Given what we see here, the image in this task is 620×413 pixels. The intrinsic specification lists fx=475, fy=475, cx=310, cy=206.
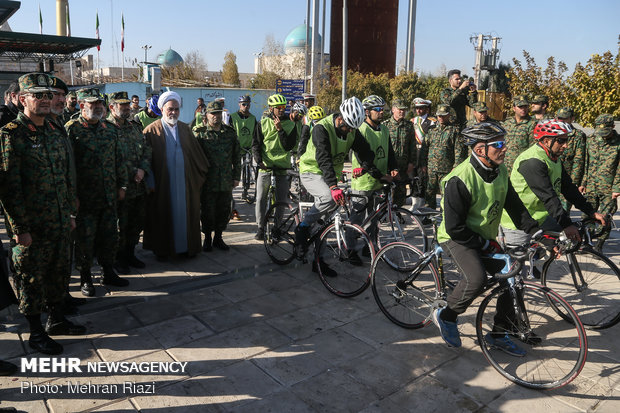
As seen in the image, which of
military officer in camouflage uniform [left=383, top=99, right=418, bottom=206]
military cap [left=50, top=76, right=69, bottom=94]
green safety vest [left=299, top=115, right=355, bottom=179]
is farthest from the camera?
military officer in camouflage uniform [left=383, top=99, right=418, bottom=206]

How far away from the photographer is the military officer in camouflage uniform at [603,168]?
6.77 m

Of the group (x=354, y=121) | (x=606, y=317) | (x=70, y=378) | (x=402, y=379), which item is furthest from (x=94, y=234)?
(x=606, y=317)

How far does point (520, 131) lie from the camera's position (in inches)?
282

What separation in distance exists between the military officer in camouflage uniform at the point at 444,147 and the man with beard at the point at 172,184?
142 inches

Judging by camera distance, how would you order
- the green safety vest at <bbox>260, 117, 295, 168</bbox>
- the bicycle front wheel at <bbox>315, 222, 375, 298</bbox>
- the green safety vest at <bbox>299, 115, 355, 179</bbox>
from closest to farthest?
1. the bicycle front wheel at <bbox>315, 222, 375, 298</bbox>
2. the green safety vest at <bbox>299, 115, 355, 179</bbox>
3. the green safety vest at <bbox>260, 117, 295, 168</bbox>

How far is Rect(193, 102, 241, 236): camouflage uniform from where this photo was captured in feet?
22.0

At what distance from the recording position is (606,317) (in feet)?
15.5

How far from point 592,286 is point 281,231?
143 inches

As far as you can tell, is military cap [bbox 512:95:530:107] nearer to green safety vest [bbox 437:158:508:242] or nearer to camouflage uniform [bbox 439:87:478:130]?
camouflage uniform [bbox 439:87:478:130]

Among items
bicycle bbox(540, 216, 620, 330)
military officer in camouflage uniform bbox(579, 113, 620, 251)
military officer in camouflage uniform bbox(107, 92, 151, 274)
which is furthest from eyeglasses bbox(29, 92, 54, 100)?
military officer in camouflage uniform bbox(579, 113, 620, 251)

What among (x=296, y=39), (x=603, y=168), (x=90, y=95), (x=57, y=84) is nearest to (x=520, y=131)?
(x=603, y=168)

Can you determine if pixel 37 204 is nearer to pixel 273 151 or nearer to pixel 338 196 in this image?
pixel 338 196

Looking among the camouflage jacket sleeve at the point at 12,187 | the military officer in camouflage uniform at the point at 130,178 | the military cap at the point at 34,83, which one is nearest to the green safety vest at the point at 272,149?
the military officer in camouflage uniform at the point at 130,178

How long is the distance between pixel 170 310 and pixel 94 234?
119 cm
